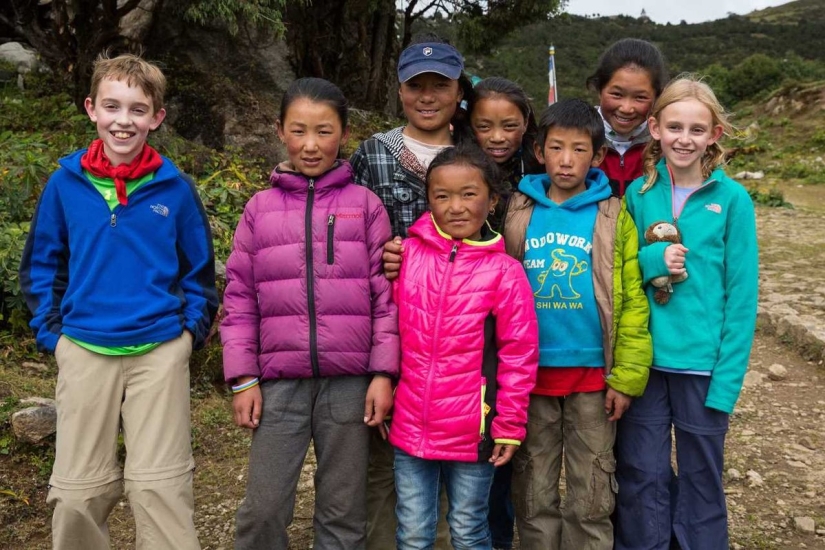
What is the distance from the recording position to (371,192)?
2494 mm

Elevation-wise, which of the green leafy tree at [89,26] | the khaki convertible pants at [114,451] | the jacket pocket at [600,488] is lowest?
the jacket pocket at [600,488]

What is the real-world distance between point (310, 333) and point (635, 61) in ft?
5.20

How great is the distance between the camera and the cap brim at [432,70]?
8.31 ft

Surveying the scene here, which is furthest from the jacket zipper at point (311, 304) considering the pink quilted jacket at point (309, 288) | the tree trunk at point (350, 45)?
the tree trunk at point (350, 45)

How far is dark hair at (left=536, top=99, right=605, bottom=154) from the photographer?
2.47 m

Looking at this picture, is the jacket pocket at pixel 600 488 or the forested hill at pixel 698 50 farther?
the forested hill at pixel 698 50

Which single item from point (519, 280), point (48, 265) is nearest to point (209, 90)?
point (48, 265)

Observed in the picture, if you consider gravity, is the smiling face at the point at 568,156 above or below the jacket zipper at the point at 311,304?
above

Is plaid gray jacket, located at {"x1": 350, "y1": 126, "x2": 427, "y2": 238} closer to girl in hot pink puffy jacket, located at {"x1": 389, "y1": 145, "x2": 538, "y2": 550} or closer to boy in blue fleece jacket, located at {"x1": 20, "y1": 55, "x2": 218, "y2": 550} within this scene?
girl in hot pink puffy jacket, located at {"x1": 389, "y1": 145, "x2": 538, "y2": 550}

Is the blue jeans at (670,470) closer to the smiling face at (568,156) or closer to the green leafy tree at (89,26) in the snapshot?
the smiling face at (568,156)

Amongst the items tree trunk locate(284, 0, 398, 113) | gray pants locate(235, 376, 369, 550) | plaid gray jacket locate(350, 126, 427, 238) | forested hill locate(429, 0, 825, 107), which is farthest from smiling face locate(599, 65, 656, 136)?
forested hill locate(429, 0, 825, 107)

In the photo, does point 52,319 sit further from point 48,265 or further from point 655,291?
point 655,291

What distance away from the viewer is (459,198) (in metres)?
2.37

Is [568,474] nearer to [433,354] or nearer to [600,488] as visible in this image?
[600,488]
